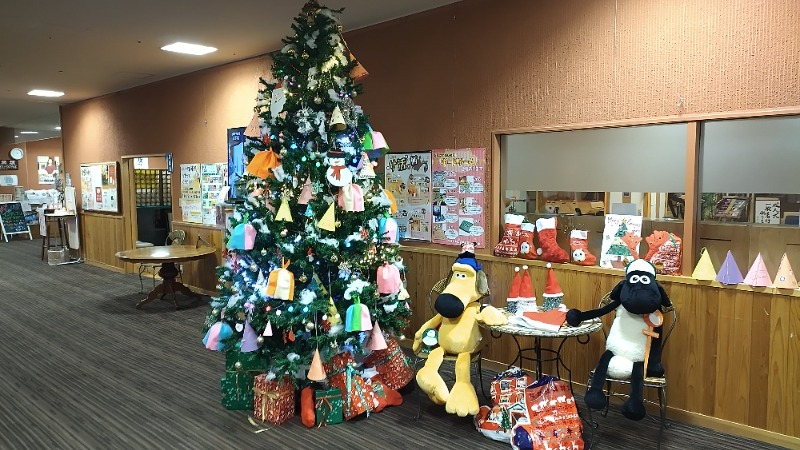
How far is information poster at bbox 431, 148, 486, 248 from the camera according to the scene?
4.29 metres

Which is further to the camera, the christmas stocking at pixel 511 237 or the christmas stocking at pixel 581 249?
the christmas stocking at pixel 511 237

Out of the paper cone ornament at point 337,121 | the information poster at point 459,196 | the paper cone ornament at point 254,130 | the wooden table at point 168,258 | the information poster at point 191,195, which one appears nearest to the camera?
the paper cone ornament at point 337,121

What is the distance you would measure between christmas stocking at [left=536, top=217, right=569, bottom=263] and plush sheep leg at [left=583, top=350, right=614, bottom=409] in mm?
882

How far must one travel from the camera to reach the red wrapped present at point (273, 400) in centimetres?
341

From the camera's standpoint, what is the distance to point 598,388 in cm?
302

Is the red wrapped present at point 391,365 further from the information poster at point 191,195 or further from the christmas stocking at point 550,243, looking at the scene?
the information poster at point 191,195

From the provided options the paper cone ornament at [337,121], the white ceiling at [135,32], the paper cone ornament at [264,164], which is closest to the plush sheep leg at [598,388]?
the paper cone ornament at [337,121]

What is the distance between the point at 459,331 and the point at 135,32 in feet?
13.6

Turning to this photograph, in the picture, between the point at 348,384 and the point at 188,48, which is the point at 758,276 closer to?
the point at 348,384

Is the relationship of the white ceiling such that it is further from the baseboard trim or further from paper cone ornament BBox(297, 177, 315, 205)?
the baseboard trim

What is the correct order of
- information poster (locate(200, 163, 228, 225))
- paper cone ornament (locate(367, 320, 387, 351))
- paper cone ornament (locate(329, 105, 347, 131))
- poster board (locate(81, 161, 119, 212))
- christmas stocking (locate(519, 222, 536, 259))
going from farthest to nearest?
1. poster board (locate(81, 161, 119, 212))
2. information poster (locate(200, 163, 228, 225))
3. christmas stocking (locate(519, 222, 536, 259))
4. paper cone ornament (locate(367, 320, 387, 351))
5. paper cone ornament (locate(329, 105, 347, 131))

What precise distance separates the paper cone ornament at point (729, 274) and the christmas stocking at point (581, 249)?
780 millimetres

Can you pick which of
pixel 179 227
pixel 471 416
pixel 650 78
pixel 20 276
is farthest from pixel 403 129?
pixel 20 276

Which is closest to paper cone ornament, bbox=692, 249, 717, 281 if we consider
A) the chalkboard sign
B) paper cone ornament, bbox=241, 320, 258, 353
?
paper cone ornament, bbox=241, 320, 258, 353
